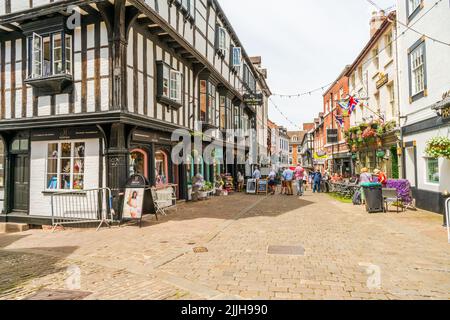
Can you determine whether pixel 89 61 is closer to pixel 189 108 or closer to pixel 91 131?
pixel 91 131

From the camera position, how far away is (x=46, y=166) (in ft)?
33.5

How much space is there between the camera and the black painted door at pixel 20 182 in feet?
35.3

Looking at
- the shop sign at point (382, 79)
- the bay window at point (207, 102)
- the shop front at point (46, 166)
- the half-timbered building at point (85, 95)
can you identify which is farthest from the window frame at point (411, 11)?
the shop front at point (46, 166)

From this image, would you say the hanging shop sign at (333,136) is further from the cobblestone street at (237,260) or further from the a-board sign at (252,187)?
the cobblestone street at (237,260)

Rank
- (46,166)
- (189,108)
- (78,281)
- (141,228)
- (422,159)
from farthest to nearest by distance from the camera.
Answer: (189,108)
(422,159)
(46,166)
(141,228)
(78,281)

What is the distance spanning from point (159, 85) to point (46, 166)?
466 cm

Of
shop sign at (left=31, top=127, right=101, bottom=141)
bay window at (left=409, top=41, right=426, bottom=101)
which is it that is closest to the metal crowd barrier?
shop sign at (left=31, top=127, right=101, bottom=141)

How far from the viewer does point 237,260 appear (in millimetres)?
5426

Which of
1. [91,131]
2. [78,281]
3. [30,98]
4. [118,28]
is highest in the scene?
[118,28]

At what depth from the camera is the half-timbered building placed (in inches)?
355

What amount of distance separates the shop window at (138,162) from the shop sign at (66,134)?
4.58 ft

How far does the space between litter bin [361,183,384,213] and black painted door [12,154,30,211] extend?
12.0 m

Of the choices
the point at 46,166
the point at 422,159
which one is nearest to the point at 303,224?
the point at 422,159
